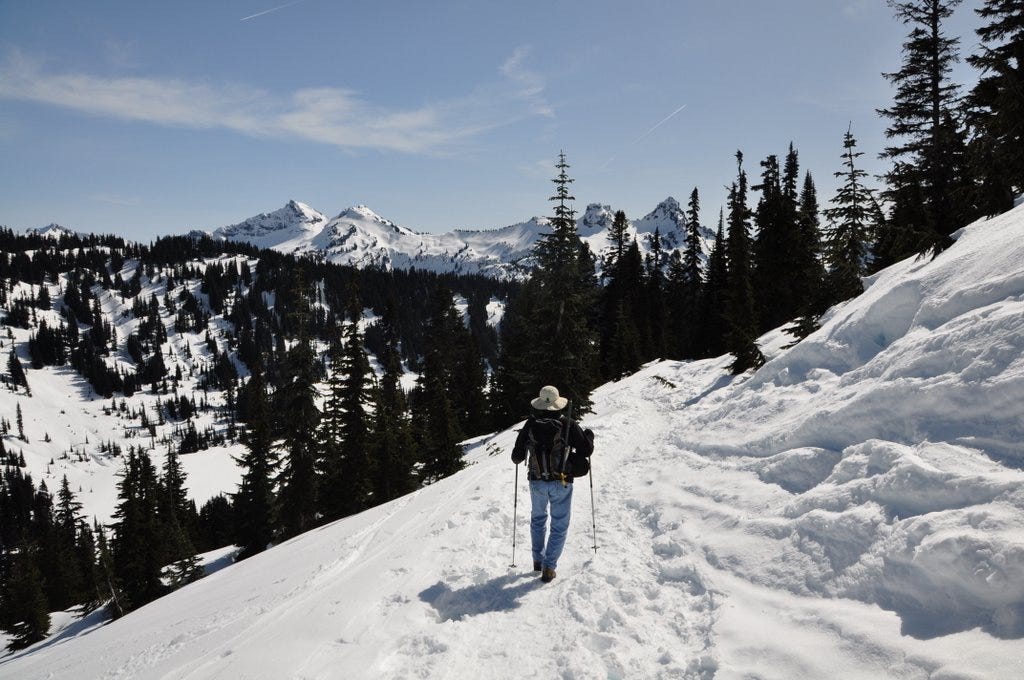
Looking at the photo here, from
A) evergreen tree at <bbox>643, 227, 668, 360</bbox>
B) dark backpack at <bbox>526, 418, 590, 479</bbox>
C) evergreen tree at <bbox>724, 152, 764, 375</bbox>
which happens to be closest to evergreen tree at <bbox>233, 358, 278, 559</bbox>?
evergreen tree at <bbox>724, 152, 764, 375</bbox>

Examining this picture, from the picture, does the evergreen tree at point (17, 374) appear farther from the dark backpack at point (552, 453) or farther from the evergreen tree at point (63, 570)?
the dark backpack at point (552, 453)

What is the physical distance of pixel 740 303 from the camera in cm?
2934

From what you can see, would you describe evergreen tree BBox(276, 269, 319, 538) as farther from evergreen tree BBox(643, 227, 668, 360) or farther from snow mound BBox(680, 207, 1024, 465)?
evergreen tree BBox(643, 227, 668, 360)

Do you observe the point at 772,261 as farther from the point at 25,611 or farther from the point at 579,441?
the point at 25,611

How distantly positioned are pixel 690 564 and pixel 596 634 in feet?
6.20

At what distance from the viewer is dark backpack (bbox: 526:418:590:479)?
6258mm

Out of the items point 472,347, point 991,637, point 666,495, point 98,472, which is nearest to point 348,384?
point 472,347

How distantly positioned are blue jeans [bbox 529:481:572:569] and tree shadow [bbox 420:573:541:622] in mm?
442

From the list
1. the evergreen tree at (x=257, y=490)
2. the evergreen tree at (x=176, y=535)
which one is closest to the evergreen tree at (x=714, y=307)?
the evergreen tree at (x=257, y=490)

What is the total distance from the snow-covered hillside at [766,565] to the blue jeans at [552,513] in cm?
41

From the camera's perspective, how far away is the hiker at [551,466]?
20.6ft

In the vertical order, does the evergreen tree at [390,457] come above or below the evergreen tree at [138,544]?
above

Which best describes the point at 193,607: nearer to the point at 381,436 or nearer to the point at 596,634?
the point at 596,634

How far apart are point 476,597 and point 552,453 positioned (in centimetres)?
199
